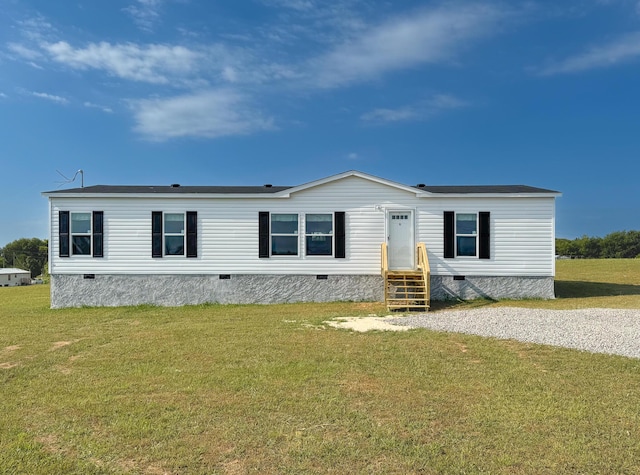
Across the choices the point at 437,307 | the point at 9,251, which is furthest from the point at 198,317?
the point at 9,251

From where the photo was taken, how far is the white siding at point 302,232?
14.0m

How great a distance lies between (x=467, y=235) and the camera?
14.0m

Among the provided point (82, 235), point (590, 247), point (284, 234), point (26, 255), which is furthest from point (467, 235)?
point (26, 255)

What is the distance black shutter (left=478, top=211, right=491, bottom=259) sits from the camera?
14.0 metres

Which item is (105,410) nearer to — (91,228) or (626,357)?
(626,357)

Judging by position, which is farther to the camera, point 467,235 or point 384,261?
point 467,235

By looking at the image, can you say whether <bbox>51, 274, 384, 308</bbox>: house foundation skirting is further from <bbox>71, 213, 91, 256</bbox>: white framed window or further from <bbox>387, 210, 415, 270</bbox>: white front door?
<bbox>387, 210, 415, 270</bbox>: white front door

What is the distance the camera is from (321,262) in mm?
14102

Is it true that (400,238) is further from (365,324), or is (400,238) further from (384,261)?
(365,324)

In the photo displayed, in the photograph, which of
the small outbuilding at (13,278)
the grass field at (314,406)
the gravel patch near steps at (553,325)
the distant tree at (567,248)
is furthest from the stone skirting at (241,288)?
the distant tree at (567,248)

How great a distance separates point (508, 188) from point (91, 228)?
14.2 m

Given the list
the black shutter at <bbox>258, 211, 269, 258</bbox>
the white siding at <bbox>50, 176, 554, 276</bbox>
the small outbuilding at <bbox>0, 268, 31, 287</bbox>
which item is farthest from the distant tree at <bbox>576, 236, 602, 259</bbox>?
the small outbuilding at <bbox>0, 268, 31, 287</bbox>

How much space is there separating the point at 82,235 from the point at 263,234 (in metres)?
5.91

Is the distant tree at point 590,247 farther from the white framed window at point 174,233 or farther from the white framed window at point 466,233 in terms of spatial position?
the white framed window at point 174,233
